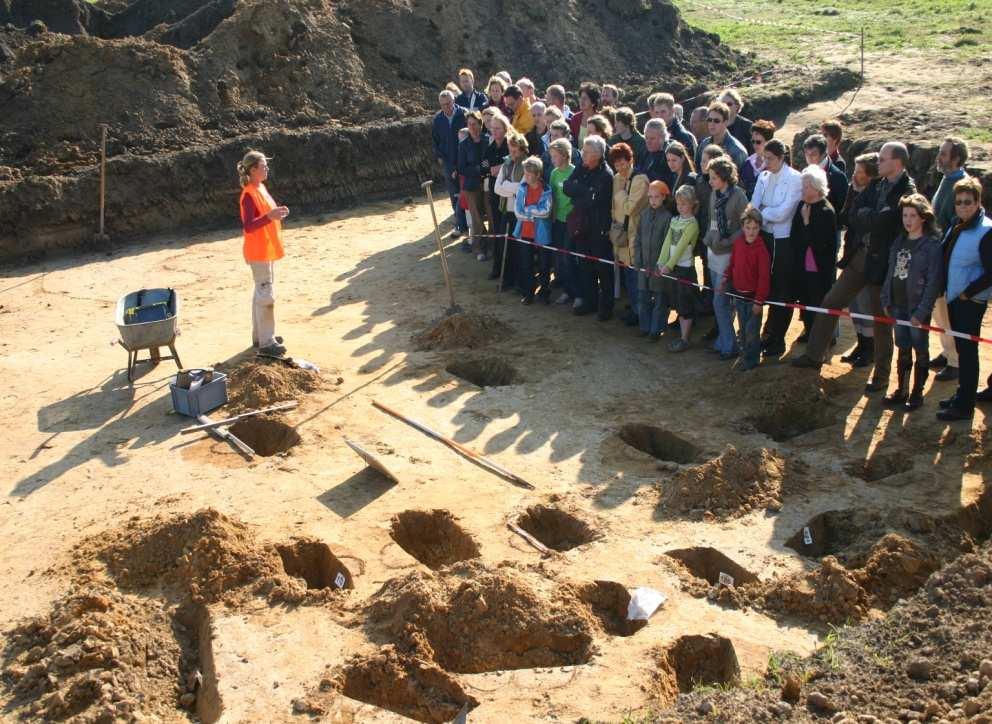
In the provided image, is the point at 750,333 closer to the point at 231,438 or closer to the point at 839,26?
the point at 231,438

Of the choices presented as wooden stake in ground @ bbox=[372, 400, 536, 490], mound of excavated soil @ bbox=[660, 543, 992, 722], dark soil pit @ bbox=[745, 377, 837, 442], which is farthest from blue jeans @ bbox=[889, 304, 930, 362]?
wooden stake in ground @ bbox=[372, 400, 536, 490]

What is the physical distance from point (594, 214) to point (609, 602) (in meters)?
5.93

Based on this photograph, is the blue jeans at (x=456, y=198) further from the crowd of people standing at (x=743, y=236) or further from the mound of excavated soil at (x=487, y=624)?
the mound of excavated soil at (x=487, y=624)

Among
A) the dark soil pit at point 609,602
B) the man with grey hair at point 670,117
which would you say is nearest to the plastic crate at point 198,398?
the dark soil pit at point 609,602

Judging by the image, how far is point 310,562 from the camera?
8180 mm

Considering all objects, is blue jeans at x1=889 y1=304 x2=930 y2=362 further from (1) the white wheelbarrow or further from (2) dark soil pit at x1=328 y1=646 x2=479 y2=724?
(1) the white wheelbarrow

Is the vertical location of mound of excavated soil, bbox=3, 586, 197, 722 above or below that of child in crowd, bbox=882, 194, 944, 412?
below

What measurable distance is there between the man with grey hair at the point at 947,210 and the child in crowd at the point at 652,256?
109 inches

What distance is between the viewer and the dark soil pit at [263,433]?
10.2m

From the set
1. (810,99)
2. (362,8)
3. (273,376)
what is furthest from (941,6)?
(273,376)

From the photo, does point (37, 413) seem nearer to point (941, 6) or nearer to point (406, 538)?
point (406, 538)

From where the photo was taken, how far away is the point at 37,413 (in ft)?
35.4

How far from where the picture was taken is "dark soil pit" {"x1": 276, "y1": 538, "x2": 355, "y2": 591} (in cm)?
808

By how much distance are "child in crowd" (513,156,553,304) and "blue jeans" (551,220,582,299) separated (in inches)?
3.5
